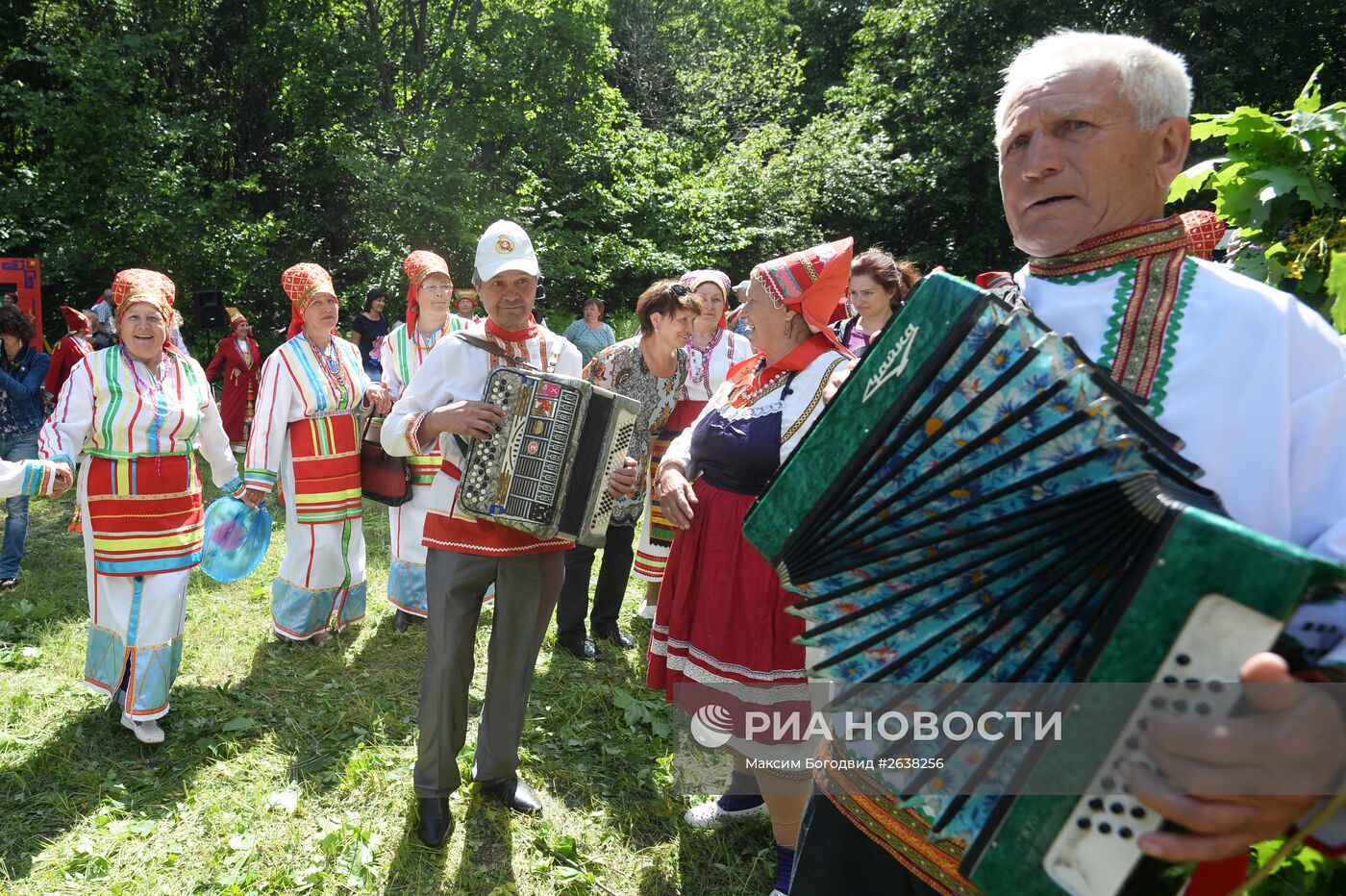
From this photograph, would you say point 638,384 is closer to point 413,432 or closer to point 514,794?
point 413,432

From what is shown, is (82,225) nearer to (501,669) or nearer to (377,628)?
(377,628)

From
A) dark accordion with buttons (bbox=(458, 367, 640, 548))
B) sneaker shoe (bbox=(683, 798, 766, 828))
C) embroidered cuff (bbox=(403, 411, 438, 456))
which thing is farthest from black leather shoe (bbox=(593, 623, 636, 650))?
embroidered cuff (bbox=(403, 411, 438, 456))

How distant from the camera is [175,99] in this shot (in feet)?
54.2

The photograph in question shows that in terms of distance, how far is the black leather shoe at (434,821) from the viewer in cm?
345

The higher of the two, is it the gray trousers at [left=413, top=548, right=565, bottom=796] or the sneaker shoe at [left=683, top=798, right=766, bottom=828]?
the gray trousers at [left=413, top=548, right=565, bottom=796]

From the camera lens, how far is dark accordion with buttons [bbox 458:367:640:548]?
320cm

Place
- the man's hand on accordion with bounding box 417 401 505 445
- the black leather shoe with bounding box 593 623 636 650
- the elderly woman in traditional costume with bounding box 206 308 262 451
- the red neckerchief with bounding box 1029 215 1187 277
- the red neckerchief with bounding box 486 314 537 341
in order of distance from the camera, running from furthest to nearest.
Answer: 1. the elderly woman in traditional costume with bounding box 206 308 262 451
2. the black leather shoe with bounding box 593 623 636 650
3. the red neckerchief with bounding box 486 314 537 341
4. the man's hand on accordion with bounding box 417 401 505 445
5. the red neckerchief with bounding box 1029 215 1187 277

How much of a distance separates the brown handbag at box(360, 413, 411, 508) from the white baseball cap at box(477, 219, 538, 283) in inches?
79.5

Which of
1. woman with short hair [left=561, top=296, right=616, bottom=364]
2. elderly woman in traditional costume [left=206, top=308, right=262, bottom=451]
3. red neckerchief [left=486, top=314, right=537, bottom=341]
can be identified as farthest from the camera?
woman with short hair [left=561, top=296, right=616, bottom=364]

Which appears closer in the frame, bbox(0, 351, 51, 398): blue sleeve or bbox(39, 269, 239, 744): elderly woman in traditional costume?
bbox(39, 269, 239, 744): elderly woman in traditional costume

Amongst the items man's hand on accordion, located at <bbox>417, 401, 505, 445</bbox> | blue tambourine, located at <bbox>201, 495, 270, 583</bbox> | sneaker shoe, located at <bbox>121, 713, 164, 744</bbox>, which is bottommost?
sneaker shoe, located at <bbox>121, 713, 164, 744</bbox>

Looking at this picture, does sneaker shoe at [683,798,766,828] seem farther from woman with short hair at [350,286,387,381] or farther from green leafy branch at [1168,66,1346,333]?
woman with short hair at [350,286,387,381]

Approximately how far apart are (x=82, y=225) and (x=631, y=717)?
45.6 feet

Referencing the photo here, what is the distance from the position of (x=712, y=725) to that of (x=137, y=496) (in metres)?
3.12
